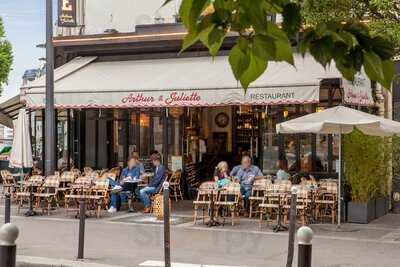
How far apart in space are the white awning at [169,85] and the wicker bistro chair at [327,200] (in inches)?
75.6

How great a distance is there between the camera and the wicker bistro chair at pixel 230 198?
14.0 meters

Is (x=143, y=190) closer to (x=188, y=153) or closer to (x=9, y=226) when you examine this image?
(x=188, y=153)

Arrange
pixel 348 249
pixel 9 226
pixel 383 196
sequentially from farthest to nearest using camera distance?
pixel 383 196, pixel 348 249, pixel 9 226

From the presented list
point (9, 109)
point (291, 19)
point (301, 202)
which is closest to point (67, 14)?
point (9, 109)

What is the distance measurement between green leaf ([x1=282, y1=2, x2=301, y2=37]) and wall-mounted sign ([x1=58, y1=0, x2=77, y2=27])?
1846cm

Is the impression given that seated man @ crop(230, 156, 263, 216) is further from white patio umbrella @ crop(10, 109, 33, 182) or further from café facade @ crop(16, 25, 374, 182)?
white patio umbrella @ crop(10, 109, 33, 182)

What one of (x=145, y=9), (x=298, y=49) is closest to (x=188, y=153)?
(x=145, y=9)

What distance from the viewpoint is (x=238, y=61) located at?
2.16m

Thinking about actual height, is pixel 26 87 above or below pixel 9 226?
above

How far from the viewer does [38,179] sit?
53.9 ft

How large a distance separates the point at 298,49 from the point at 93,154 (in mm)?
19241

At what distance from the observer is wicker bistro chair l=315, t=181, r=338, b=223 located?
46.7ft

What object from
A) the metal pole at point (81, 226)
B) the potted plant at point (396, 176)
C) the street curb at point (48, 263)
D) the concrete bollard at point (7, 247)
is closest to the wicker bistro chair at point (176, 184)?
the potted plant at point (396, 176)

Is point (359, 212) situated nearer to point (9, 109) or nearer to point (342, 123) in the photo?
point (342, 123)
